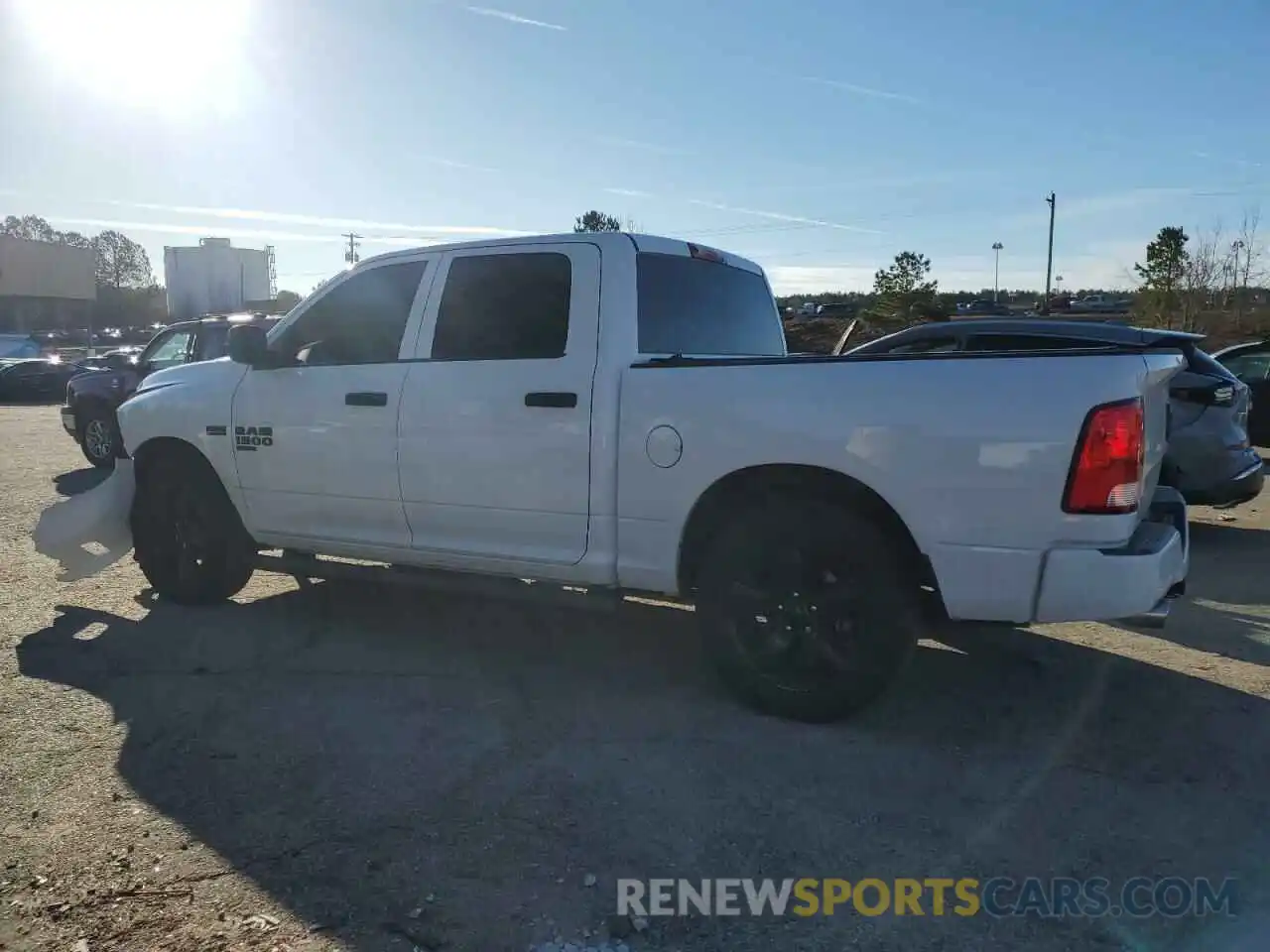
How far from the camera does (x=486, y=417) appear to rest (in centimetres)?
451

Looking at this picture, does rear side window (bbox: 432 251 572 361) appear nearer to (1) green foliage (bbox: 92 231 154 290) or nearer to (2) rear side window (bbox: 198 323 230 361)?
(2) rear side window (bbox: 198 323 230 361)

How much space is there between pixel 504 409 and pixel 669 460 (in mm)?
887

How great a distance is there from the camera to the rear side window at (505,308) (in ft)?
14.9

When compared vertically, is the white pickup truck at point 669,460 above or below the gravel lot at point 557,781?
above

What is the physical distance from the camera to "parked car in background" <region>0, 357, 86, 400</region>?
23.8 metres

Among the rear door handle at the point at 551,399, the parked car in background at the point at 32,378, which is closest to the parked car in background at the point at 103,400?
the rear door handle at the point at 551,399

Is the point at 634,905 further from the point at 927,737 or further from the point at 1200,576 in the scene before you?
the point at 1200,576

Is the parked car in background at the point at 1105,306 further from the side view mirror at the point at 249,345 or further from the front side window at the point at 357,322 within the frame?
the side view mirror at the point at 249,345

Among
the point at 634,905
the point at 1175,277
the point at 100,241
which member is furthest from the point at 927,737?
the point at 100,241

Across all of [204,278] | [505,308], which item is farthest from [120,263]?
[505,308]

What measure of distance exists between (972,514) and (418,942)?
90.1 inches

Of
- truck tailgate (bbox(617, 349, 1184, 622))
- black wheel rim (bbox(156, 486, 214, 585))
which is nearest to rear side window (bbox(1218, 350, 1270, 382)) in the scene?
truck tailgate (bbox(617, 349, 1184, 622))

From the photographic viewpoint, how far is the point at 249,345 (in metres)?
5.18

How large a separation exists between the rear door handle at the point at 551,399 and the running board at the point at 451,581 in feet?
2.83
